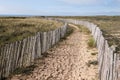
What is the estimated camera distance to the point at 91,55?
13.7 meters

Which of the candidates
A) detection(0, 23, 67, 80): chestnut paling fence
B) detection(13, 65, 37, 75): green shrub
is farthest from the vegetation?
detection(13, 65, 37, 75): green shrub

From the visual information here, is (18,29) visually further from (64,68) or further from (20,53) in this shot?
(20,53)

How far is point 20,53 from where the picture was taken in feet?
32.5

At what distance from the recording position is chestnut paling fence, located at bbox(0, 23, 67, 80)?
28.2 ft

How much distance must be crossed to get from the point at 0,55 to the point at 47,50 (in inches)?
256

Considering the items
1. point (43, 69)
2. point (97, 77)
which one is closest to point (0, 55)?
point (43, 69)

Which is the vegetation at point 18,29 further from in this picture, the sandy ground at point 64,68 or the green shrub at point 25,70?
the green shrub at point 25,70

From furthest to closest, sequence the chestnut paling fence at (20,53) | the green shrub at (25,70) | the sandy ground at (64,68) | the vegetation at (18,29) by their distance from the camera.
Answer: the vegetation at (18,29) < the green shrub at (25,70) < the sandy ground at (64,68) < the chestnut paling fence at (20,53)

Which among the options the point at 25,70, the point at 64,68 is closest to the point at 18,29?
the point at 64,68

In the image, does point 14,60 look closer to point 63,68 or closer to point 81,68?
point 63,68

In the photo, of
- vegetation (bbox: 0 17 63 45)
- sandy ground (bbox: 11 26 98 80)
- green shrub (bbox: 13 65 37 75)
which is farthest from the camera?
vegetation (bbox: 0 17 63 45)

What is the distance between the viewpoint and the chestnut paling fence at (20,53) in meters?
8.61

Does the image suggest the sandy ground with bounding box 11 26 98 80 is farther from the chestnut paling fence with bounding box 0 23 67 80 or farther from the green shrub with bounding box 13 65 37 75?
the chestnut paling fence with bounding box 0 23 67 80

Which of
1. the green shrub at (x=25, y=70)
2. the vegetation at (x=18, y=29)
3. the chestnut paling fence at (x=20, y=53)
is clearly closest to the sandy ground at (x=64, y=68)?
the green shrub at (x=25, y=70)
